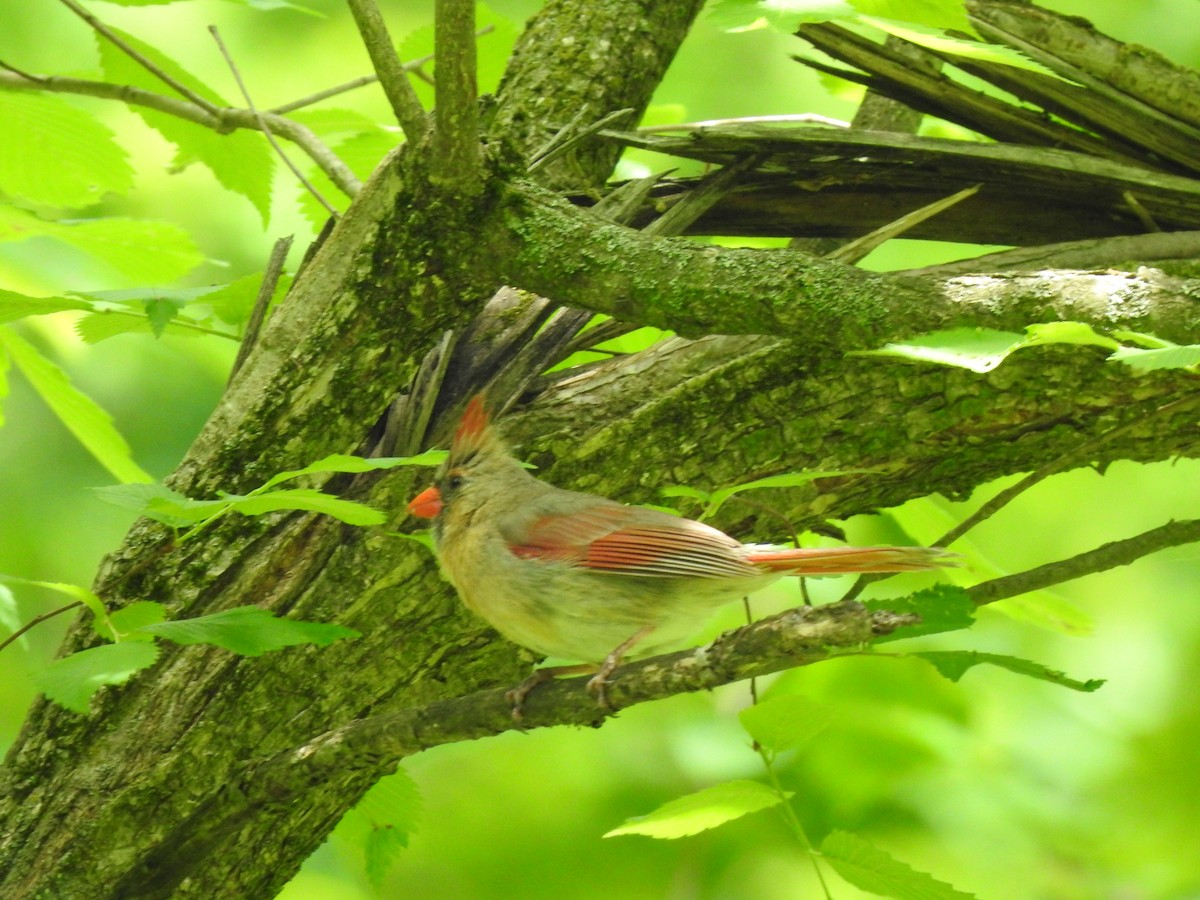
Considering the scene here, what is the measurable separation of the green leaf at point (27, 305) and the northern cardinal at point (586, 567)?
68cm

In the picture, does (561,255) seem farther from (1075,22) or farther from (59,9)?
(59,9)

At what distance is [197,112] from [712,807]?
6.72 feet

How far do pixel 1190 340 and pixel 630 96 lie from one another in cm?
136

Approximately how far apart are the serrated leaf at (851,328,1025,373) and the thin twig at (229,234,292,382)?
1201 mm

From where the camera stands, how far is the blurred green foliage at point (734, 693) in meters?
3.39

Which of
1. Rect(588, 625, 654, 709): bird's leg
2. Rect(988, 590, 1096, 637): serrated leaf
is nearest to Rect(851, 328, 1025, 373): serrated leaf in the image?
Rect(588, 625, 654, 709): bird's leg

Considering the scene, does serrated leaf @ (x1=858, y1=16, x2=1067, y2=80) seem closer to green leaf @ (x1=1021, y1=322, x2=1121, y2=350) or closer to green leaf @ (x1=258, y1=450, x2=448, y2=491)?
green leaf @ (x1=1021, y1=322, x2=1121, y2=350)

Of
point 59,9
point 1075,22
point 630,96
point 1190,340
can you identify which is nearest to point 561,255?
point 630,96

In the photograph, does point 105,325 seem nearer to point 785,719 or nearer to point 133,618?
point 133,618

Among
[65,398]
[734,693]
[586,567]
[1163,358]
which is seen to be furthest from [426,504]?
[734,693]

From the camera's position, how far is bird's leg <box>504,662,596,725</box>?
69.7 inches

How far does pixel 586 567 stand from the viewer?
2.06m

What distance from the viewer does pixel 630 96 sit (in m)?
2.71

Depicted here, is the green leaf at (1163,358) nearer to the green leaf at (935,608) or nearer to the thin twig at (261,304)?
the green leaf at (935,608)
